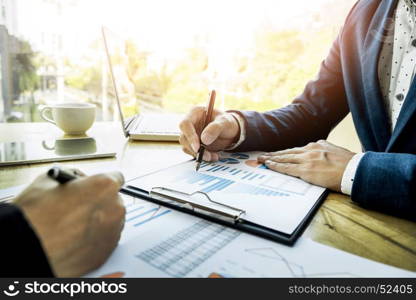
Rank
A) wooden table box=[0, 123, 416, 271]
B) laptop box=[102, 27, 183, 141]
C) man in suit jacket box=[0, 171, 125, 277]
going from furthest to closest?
laptop box=[102, 27, 183, 141], wooden table box=[0, 123, 416, 271], man in suit jacket box=[0, 171, 125, 277]

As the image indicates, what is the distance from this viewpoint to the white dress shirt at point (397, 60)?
2.45ft

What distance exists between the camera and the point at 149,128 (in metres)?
0.99

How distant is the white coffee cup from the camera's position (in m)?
0.83

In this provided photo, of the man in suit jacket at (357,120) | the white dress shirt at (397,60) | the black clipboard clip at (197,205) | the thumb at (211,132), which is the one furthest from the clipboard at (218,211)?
the white dress shirt at (397,60)

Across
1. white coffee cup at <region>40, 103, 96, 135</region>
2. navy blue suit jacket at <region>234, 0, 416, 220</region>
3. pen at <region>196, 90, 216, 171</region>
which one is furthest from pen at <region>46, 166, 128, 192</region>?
white coffee cup at <region>40, 103, 96, 135</region>

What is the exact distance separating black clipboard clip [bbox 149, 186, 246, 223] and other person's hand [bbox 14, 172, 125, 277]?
124 mm

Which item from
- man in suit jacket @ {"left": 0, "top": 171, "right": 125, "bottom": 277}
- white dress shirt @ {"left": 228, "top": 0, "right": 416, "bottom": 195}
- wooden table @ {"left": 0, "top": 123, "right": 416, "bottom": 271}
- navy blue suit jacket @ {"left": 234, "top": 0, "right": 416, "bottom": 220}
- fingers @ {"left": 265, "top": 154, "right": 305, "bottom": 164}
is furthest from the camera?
white dress shirt @ {"left": 228, "top": 0, "right": 416, "bottom": 195}

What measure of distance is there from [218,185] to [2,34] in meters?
1.51

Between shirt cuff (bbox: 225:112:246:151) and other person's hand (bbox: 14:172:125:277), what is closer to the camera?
other person's hand (bbox: 14:172:125:277)

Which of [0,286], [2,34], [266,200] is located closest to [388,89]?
[266,200]

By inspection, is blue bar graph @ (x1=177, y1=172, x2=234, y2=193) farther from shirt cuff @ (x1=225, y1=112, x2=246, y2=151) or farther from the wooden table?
shirt cuff @ (x1=225, y1=112, x2=246, y2=151)

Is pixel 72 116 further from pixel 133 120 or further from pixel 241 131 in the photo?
pixel 241 131

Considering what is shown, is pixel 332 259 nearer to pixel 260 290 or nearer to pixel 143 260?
pixel 260 290

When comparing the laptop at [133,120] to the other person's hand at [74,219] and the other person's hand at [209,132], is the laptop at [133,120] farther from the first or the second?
the other person's hand at [74,219]
